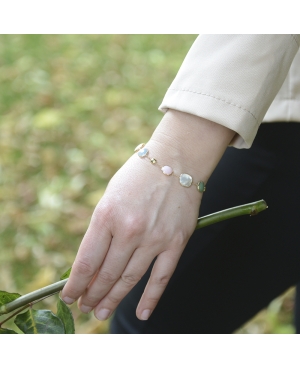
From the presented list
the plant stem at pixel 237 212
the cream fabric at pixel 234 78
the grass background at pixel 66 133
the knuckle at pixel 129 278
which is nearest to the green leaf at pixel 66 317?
the knuckle at pixel 129 278

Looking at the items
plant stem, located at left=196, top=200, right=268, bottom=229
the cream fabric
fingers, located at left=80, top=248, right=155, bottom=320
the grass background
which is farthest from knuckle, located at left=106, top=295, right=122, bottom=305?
the grass background

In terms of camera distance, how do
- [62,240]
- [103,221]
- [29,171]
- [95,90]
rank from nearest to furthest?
[103,221] < [62,240] < [29,171] < [95,90]

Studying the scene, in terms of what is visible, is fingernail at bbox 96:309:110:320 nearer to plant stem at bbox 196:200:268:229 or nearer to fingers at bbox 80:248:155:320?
fingers at bbox 80:248:155:320

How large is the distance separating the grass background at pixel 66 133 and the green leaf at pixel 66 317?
1.31 meters

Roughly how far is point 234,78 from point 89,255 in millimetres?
460

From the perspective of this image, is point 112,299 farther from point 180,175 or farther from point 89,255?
point 180,175

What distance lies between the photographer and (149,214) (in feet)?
2.84

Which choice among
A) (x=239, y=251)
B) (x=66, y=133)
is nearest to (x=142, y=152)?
(x=239, y=251)

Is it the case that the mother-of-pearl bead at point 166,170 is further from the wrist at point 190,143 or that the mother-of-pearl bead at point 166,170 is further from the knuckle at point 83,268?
the knuckle at point 83,268

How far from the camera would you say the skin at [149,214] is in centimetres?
87
